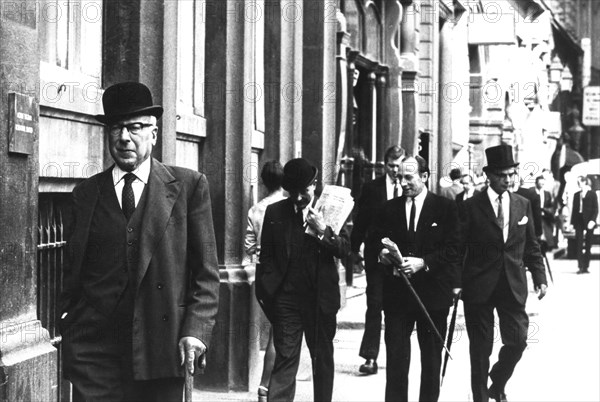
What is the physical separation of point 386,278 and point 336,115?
9.00 metres

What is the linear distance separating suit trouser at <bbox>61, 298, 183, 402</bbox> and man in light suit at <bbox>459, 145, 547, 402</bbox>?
490cm

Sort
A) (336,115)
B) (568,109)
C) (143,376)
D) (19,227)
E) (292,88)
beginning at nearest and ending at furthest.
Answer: (143,376)
(19,227)
(292,88)
(336,115)
(568,109)

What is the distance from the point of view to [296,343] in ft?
31.8

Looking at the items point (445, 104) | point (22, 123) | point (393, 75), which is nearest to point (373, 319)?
point (22, 123)

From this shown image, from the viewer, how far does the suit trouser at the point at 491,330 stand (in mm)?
10680

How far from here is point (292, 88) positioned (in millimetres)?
13727

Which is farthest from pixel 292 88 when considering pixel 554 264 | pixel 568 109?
pixel 568 109

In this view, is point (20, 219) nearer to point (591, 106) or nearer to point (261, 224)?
point (261, 224)

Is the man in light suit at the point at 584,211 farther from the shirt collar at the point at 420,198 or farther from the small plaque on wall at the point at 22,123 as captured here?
the small plaque on wall at the point at 22,123

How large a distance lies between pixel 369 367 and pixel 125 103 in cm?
689

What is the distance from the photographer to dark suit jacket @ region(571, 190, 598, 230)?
98.6 feet

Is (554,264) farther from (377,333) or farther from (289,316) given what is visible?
(289,316)

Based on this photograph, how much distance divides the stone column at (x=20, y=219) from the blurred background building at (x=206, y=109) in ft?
0.03

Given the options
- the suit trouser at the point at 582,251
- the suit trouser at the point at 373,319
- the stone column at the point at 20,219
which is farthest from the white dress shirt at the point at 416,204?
the suit trouser at the point at 582,251
